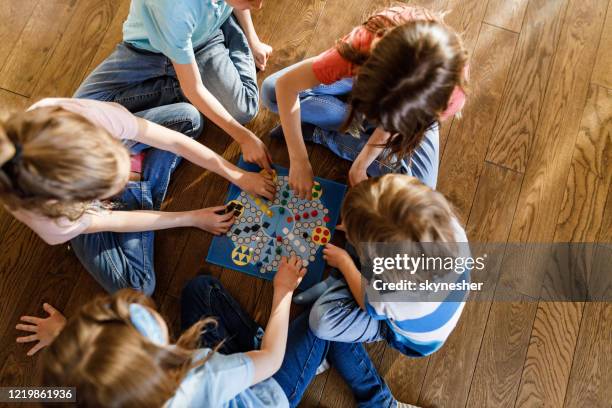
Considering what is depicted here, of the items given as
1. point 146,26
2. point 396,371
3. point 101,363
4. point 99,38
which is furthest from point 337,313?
point 99,38

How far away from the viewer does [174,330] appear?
4.04ft

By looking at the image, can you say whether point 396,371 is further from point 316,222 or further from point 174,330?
point 174,330

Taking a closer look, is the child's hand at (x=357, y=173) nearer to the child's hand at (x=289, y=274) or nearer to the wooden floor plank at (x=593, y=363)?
the child's hand at (x=289, y=274)

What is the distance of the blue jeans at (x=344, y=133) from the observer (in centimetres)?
119

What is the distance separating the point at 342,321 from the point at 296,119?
18.4 inches

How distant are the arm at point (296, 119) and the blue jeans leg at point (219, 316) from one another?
32 centimetres

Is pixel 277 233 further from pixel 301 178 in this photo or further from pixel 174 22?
pixel 174 22

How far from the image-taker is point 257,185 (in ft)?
4.05

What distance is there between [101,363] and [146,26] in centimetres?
67

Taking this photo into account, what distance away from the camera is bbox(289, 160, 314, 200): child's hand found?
1221 mm

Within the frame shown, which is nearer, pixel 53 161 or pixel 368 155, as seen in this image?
pixel 53 161

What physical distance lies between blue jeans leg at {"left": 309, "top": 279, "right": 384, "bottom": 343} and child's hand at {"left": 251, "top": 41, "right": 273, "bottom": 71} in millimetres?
650

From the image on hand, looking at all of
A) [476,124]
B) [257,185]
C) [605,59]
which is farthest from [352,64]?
[605,59]

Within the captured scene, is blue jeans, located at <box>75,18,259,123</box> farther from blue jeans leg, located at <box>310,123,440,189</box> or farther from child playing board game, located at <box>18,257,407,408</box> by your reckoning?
child playing board game, located at <box>18,257,407,408</box>
